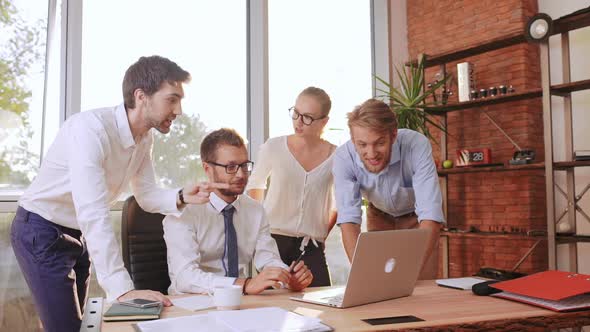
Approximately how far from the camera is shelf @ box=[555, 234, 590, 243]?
137 inches

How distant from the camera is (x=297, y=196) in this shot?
2.83 meters

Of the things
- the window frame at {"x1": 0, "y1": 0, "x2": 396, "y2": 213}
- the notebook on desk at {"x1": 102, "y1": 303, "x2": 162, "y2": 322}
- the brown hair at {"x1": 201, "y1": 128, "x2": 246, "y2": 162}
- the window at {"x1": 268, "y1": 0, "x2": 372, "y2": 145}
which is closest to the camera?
the notebook on desk at {"x1": 102, "y1": 303, "x2": 162, "y2": 322}

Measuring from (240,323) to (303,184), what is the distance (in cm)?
163

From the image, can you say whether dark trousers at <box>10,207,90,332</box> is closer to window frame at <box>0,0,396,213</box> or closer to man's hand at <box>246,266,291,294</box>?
man's hand at <box>246,266,291,294</box>

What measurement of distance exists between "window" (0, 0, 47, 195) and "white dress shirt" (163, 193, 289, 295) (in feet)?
5.15

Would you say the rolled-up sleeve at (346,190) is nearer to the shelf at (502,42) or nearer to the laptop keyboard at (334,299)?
the laptop keyboard at (334,299)

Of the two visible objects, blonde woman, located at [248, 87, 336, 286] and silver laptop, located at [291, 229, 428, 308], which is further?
blonde woman, located at [248, 87, 336, 286]

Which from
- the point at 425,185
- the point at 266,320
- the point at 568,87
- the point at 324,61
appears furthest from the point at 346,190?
the point at 324,61

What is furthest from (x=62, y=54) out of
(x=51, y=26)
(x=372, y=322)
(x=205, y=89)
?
(x=372, y=322)

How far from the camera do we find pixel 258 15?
4219 millimetres

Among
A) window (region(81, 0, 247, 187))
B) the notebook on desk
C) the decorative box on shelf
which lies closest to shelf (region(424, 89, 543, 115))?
the decorative box on shelf

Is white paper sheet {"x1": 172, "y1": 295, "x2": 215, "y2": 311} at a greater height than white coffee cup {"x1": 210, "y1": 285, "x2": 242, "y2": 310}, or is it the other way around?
white coffee cup {"x1": 210, "y1": 285, "x2": 242, "y2": 310}

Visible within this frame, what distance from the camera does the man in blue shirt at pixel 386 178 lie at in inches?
85.3

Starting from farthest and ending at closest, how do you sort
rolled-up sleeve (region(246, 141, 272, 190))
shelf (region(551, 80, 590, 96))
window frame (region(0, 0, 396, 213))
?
shelf (region(551, 80, 590, 96)) < window frame (region(0, 0, 396, 213)) < rolled-up sleeve (region(246, 141, 272, 190))
